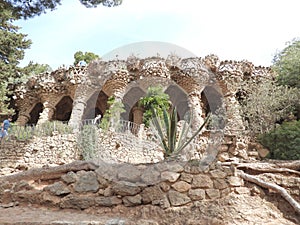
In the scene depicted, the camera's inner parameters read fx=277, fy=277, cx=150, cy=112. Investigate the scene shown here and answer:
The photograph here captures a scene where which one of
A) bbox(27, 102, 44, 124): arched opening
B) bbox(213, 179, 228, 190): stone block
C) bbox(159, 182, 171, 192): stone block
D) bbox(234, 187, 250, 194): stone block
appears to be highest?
bbox(27, 102, 44, 124): arched opening

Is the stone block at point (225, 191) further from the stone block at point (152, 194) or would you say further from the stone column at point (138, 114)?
the stone column at point (138, 114)

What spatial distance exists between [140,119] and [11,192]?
8.89 meters

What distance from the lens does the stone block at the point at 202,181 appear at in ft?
11.6

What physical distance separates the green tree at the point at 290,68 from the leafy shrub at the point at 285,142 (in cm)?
484

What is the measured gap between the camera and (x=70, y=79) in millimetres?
13219

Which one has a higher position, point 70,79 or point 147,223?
point 70,79

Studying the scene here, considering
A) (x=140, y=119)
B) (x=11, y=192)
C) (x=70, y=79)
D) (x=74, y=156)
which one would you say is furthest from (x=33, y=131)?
(x=11, y=192)

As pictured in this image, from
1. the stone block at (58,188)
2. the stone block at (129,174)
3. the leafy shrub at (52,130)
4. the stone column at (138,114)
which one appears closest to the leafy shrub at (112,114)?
the stone column at (138,114)

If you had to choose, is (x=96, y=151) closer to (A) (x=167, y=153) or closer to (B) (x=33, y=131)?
(B) (x=33, y=131)

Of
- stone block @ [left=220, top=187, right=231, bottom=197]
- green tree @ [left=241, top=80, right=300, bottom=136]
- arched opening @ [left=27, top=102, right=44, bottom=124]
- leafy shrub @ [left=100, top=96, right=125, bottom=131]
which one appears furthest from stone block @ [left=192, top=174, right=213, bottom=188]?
arched opening @ [left=27, top=102, right=44, bottom=124]

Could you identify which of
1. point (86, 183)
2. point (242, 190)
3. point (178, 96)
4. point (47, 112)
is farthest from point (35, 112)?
point (242, 190)

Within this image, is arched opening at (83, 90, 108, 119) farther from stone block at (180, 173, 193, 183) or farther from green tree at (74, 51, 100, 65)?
stone block at (180, 173, 193, 183)

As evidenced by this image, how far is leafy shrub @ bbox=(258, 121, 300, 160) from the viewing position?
5758 mm

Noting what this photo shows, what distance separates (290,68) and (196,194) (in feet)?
31.3
